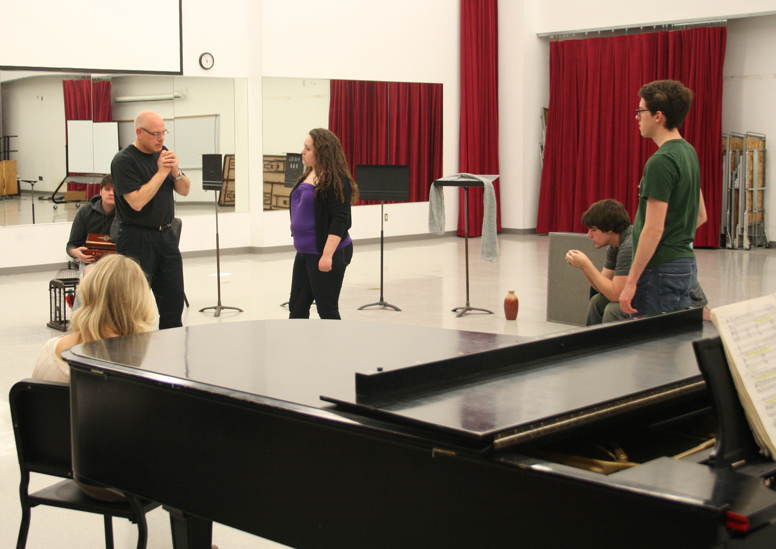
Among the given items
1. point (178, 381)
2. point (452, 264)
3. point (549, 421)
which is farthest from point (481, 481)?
point (452, 264)

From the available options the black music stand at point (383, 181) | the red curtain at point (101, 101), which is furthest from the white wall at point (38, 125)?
the black music stand at point (383, 181)

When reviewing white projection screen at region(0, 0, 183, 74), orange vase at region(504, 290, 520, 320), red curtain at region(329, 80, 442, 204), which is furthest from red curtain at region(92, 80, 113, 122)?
orange vase at region(504, 290, 520, 320)

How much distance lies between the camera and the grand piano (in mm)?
1284

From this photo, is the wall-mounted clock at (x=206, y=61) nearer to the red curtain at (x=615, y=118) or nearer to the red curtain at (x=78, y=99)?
the red curtain at (x=78, y=99)

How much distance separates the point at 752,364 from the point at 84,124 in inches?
347

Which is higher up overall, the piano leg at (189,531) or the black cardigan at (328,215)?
the black cardigan at (328,215)

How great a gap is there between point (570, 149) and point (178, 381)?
11143mm

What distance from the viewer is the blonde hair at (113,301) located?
2.45m

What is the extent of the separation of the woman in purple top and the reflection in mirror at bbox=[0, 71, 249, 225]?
549cm

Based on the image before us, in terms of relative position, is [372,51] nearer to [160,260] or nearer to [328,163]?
[328,163]

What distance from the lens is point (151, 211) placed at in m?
4.11

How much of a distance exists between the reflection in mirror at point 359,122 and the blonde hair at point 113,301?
23.8 feet

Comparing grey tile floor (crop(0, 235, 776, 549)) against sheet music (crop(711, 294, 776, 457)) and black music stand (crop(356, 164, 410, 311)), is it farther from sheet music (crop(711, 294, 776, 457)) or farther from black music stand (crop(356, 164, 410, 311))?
sheet music (crop(711, 294, 776, 457))

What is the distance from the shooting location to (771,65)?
1076cm
